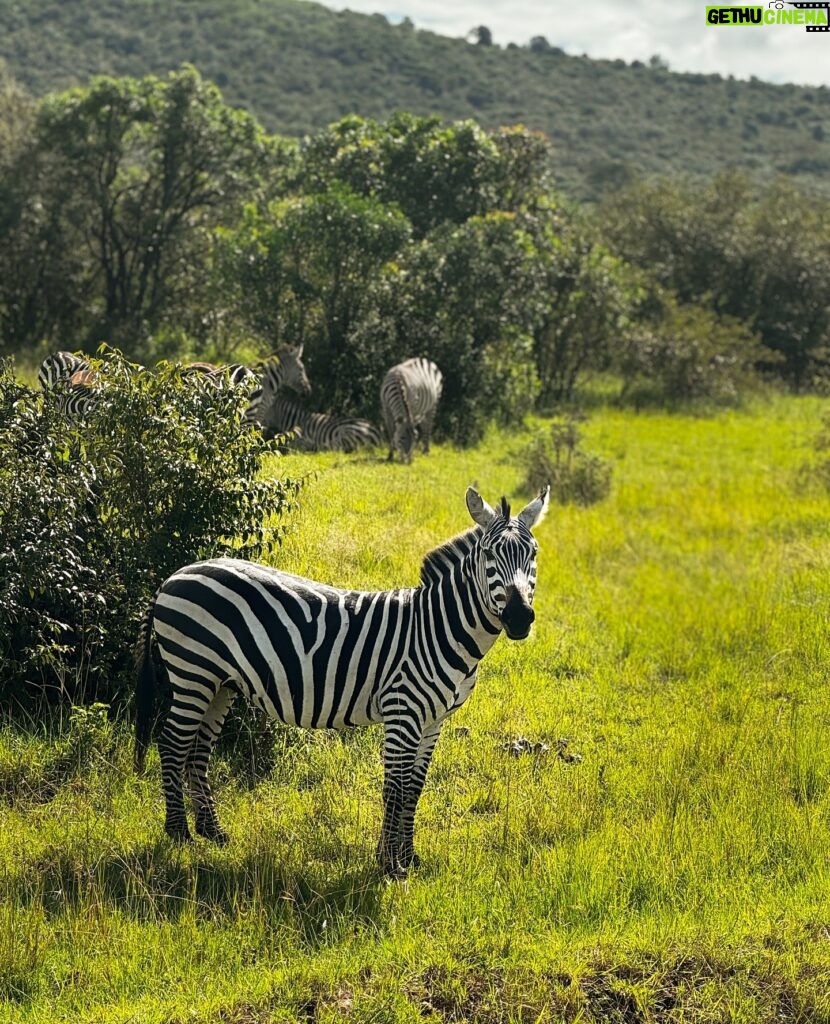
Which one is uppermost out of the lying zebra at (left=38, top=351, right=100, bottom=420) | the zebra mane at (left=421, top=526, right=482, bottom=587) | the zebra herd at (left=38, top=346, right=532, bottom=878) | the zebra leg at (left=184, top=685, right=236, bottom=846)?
the lying zebra at (left=38, top=351, right=100, bottom=420)

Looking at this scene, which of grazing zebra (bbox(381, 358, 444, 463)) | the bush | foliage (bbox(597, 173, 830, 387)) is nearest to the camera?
the bush

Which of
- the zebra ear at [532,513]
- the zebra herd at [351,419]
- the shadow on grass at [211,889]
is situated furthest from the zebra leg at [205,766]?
the zebra herd at [351,419]

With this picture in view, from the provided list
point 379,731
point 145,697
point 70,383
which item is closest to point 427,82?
point 70,383

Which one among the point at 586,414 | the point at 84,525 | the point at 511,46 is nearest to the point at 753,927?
the point at 84,525

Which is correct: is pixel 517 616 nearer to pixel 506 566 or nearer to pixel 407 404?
pixel 506 566

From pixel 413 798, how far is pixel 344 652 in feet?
2.95

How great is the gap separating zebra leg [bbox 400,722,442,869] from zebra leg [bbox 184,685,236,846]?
3.50ft

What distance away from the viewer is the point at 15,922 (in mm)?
5059

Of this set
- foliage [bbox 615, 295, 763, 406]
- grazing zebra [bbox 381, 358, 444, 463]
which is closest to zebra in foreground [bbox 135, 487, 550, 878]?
grazing zebra [bbox 381, 358, 444, 463]

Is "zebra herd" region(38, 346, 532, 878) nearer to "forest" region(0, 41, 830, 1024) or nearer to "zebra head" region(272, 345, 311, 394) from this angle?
"forest" region(0, 41, 830, 1024)

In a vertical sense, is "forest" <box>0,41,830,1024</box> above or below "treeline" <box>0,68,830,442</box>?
below

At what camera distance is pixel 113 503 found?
7727 millimetres

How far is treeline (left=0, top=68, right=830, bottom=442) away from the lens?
1992cm

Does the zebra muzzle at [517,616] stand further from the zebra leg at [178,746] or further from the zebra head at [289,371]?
the zebra head at [289,371]
